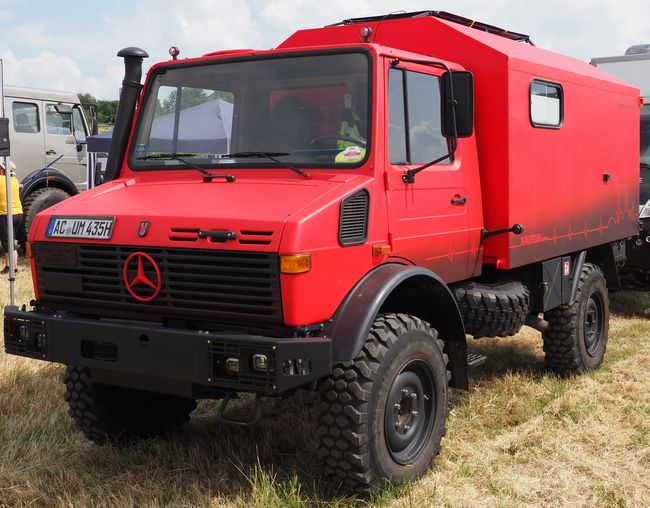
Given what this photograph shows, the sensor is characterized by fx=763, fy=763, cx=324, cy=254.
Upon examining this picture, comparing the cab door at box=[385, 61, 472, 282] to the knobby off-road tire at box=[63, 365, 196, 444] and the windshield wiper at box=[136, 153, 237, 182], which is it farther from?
the knobby off-road tire at box=[63, 365, 196, 444]

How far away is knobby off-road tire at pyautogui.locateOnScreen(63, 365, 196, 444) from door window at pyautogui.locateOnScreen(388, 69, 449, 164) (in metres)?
1.99

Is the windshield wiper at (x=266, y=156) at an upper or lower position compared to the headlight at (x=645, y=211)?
upper

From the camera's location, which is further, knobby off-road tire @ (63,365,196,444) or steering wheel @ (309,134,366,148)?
knobby off-road tire @ (63,365,196,444)

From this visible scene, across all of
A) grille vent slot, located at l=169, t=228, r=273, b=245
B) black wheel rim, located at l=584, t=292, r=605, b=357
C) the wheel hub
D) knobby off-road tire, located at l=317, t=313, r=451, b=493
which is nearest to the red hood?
grille vent slot, located at l=169, t=228, r=273, b=245

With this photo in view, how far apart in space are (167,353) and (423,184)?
66.8 inches

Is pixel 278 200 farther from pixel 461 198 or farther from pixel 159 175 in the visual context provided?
pixel 461 198

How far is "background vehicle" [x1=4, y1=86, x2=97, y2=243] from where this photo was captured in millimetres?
12000

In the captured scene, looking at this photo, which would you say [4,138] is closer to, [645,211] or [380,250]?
[380,250]

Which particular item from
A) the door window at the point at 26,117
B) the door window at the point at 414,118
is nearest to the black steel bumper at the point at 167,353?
the door window at the point at 414,118

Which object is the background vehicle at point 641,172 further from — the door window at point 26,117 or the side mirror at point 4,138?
the door window at point 26,117

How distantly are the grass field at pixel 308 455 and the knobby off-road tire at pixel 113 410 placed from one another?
101 millimetres

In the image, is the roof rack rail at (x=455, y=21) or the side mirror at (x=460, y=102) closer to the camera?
the side mirror at (x=460, y=102)

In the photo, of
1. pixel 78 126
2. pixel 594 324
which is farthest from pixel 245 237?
pixel 78 126

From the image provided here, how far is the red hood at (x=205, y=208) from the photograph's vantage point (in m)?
3.37
